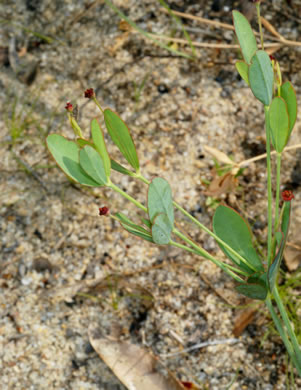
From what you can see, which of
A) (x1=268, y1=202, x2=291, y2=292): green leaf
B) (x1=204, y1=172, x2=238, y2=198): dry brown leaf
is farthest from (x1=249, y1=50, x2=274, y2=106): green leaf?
(x1=204, y1=172, x2=238, y2=198): dry brown leaf

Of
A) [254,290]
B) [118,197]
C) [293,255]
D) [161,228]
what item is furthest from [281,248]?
[118,197]

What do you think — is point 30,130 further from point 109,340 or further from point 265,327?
point 265,327

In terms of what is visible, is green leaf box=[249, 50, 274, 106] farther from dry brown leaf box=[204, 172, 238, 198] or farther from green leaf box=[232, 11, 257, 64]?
dry brown leaf box=[204, 172, 238, 198]

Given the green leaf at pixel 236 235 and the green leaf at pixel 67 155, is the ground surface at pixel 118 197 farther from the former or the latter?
the green leaf at pixel 67 155

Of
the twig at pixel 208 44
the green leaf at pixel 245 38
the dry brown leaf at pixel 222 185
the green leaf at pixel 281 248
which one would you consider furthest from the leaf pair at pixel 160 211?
the twig at pixel 208 44

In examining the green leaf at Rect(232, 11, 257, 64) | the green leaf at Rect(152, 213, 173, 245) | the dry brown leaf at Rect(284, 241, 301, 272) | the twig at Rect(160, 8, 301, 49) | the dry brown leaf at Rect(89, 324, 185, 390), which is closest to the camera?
the green leaf at Rect(152, 213, 173, 245)

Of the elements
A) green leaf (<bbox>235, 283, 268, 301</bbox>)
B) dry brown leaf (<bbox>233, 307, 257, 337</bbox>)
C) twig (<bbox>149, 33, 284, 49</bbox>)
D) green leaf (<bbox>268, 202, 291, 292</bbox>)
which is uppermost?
twig (<bbox>149, 33, 284, 49</bbox>)

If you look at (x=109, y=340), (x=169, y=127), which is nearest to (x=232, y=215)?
(x=109, y=340)

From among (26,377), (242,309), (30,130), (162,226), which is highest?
(162,226)
